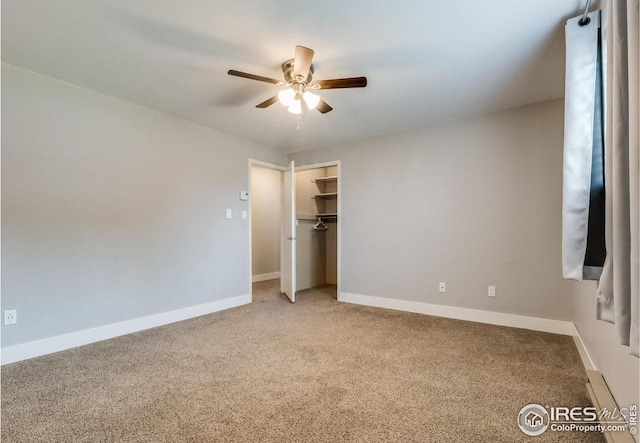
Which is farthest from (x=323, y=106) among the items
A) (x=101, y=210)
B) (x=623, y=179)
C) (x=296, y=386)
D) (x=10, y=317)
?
(x=10, y=317)

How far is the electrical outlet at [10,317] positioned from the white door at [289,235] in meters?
2.71

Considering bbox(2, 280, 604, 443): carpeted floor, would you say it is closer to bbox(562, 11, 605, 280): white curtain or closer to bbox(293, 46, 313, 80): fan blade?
bbox(562, 11, 605, 280): white curtain

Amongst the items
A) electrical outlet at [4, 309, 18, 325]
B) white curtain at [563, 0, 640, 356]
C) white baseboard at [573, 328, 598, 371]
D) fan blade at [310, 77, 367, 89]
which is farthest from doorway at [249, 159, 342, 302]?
white curtain at [563, 0, 640, 356]

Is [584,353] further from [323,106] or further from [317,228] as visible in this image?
[317,228]

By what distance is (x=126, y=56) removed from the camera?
7.32 feet

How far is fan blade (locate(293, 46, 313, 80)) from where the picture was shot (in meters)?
1.87

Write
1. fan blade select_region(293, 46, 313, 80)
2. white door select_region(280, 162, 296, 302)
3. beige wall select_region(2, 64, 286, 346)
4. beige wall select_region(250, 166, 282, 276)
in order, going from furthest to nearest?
1. beige wall select_region(250, 166, 282, 276)
2. white door select_region(280, 162, 296, 302)
3. beige wall select_region(2, 64, 286, 346)
4. fan blade select_region(293, 46, 313, 80)

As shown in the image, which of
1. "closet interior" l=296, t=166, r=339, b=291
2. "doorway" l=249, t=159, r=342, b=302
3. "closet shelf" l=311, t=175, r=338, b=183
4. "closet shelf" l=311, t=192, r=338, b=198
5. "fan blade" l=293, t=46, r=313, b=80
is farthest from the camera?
"closet shelf" l=311, t=192, r=338, b=198

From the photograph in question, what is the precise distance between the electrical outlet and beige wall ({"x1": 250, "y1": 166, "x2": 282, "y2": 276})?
361cm

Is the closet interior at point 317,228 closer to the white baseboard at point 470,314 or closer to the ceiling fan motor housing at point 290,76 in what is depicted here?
the white baseboard at point 470,314

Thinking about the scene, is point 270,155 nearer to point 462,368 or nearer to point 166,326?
point 166,326

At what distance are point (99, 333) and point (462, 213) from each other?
13.0 ft

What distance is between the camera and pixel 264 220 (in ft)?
20.0

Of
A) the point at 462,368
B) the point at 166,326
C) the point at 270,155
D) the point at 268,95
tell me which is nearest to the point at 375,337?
the point at 462,368
